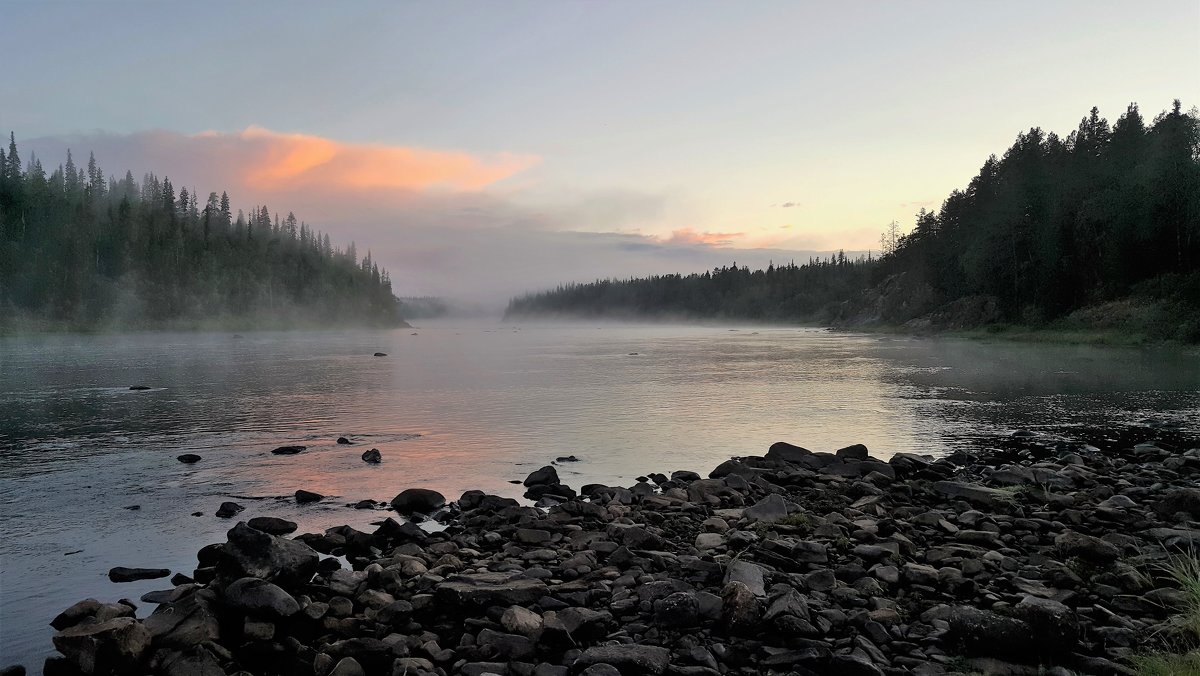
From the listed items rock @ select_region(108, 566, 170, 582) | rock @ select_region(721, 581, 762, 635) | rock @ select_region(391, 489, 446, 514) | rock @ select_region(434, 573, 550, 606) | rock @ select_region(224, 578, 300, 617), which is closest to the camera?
rock @ select_region(721, 581, 762, 635)

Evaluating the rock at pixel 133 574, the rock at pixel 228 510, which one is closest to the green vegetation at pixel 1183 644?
the rock at pixel 133 574

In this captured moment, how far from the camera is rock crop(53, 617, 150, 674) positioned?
8180mm

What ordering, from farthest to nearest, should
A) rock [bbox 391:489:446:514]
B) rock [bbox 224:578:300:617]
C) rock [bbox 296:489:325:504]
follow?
rock [bbox 296:489:325:504] < rock [bbox 391:489:446:514] < rock [bbox 224:578:300:617]

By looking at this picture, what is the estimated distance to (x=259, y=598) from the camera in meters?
9.38

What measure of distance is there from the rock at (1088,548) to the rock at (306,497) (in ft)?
52.2

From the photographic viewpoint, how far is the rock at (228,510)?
1572cm

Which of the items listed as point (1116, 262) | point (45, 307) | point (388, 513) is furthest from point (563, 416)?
point (45, 307)

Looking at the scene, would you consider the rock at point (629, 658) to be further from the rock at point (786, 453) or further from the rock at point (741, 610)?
the rock at point (786, 453)

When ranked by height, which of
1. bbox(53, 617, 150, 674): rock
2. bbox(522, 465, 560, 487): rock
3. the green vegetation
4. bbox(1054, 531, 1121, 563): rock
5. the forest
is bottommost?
bbox(522, 465, 560, 487): rock

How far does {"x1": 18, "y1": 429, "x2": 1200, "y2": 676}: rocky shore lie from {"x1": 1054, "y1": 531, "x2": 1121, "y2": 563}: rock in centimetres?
3

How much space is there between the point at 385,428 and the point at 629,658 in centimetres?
2379

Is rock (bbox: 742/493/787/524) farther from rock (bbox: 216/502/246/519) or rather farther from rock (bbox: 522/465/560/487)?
rock (bbox: 216/502/246/519)

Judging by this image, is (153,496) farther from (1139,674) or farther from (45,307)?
(45,307)

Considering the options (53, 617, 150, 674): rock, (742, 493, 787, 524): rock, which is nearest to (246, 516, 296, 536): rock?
(53, 617, 150, 674): rock
